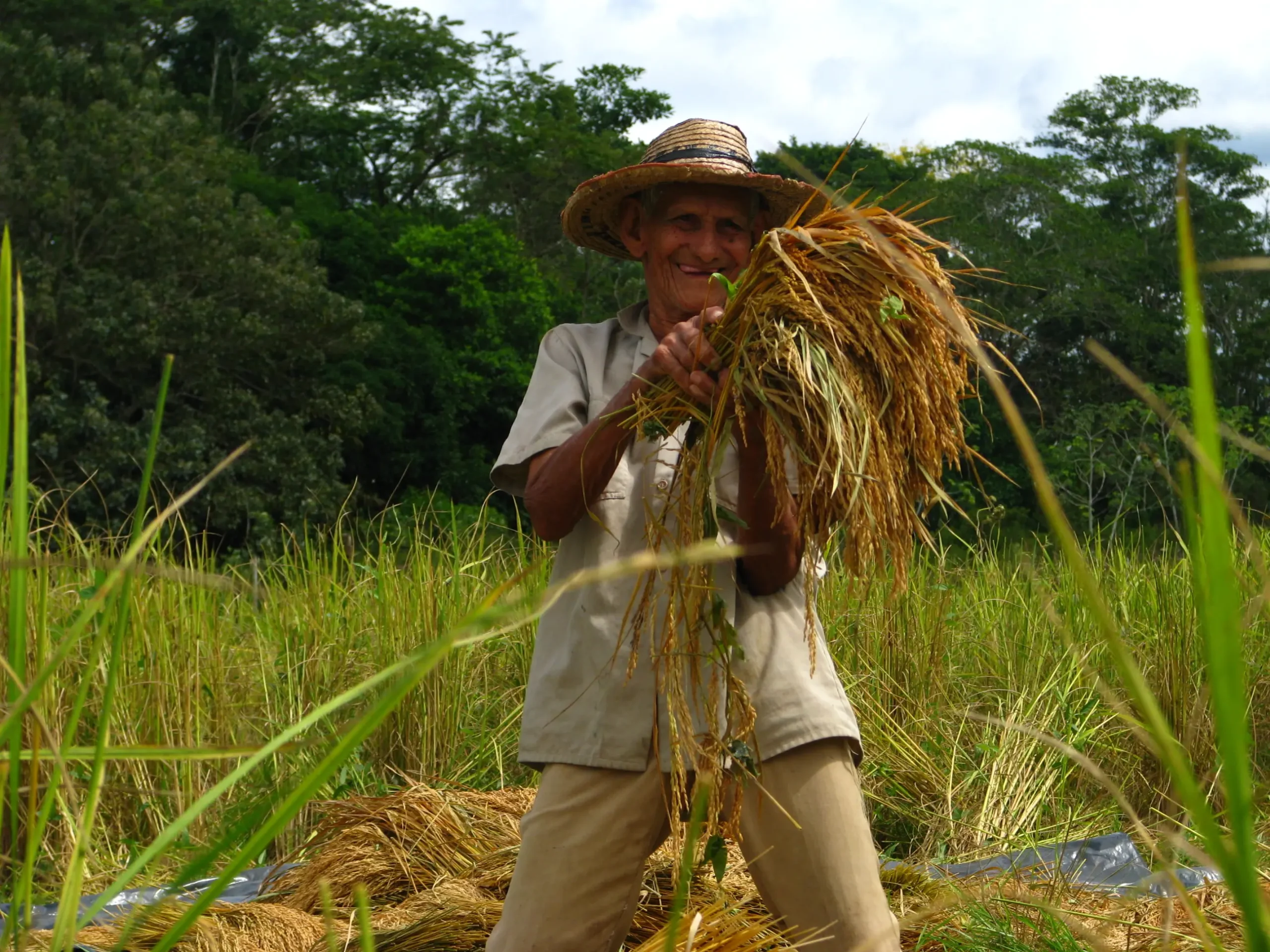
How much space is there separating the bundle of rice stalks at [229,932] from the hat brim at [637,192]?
1501mm

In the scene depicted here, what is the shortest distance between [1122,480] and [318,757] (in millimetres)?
19668

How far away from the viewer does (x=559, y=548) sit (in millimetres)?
2152

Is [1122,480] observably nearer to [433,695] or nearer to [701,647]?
[433,695]

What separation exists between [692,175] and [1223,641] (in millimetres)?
1775

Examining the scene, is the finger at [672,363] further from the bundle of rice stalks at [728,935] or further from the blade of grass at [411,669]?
the blade of grass at [411,669]

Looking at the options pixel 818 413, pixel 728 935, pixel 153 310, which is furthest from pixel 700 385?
pixel 153 310

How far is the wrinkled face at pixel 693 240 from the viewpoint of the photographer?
222 cm

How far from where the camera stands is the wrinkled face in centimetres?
222

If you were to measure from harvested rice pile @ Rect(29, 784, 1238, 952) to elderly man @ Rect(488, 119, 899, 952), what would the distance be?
5.1 inches

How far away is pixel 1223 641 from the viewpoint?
52 cm

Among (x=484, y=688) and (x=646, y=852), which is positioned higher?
(x=646, y=852)

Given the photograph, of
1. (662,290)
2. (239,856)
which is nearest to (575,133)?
(662,290)

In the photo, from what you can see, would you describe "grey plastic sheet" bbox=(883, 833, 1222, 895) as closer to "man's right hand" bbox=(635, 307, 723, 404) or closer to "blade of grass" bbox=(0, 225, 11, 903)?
"man's right hand" bbox=(635, 307, 723, 404)

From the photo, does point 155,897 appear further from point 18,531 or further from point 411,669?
point 411,669
